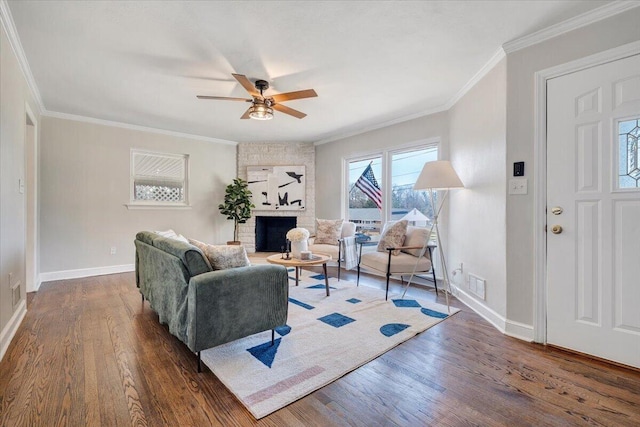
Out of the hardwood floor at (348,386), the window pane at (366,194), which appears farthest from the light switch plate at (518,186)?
the window pane at (366,194)

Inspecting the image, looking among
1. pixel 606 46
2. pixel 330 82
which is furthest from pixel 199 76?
pixel 606 46

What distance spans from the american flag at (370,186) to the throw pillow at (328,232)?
712 mm

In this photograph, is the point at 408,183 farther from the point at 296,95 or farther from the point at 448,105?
the point at 296,95

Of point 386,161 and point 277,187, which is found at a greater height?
point 386,161

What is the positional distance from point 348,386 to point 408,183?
133 inches

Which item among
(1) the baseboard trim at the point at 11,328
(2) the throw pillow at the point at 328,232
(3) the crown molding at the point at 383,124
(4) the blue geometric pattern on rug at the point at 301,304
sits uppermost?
(3) the crown molding at the point at 383,124

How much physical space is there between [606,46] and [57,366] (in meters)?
4.37

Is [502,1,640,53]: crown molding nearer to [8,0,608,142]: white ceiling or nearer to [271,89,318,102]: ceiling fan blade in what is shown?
[8,0,608,142]: white ceiling

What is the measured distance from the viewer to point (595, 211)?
2070mm

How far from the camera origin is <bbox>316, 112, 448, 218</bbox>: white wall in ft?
13.4

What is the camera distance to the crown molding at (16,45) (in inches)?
80.7

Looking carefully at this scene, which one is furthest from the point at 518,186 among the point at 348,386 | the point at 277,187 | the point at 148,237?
the point at 277,187

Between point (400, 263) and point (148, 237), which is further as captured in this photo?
point (400, 263)

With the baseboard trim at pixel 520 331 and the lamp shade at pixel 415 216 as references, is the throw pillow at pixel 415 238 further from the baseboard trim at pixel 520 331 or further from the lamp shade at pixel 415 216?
the baseboard trim at pixel 520 331
